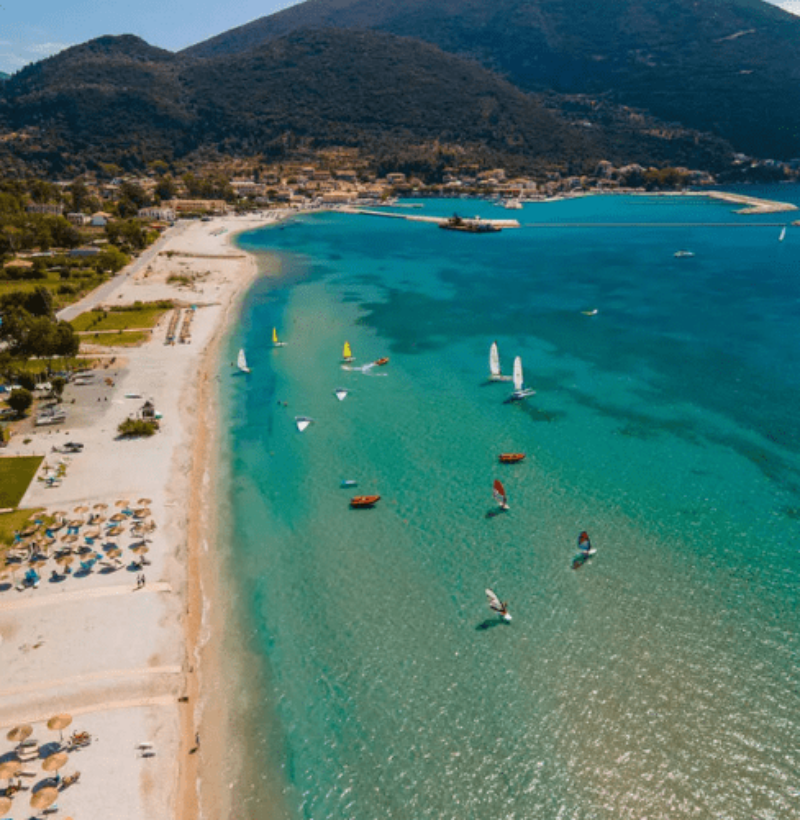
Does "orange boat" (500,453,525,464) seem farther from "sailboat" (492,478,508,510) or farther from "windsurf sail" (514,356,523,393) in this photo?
"windsurf sail" (514,356,523,393)

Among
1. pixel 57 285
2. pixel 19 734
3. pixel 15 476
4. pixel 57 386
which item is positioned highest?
pixel 57 285

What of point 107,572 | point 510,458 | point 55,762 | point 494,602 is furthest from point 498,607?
point 107,572

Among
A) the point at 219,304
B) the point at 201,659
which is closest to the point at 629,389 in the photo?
the point at 201,659

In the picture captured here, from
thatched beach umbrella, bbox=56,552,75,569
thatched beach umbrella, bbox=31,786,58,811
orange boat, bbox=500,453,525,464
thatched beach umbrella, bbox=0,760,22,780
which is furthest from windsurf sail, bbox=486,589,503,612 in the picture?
thatched beach umbrella, bbox=56,552,75,569

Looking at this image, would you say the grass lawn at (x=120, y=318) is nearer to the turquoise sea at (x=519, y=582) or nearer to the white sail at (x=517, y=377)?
the turquoise sea at (x=519, y=582)

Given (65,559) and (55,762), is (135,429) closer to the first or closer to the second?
(65,559)
